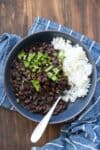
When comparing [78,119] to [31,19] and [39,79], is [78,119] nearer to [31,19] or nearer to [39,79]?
[39,79]

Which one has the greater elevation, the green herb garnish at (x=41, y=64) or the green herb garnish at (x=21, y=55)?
the green herb garnish at (x=21, y=55)

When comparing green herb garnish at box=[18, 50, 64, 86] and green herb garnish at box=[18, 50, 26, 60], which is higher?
green herb garnish at box=[18, 50, 26, 60]

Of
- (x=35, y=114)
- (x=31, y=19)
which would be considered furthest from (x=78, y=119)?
(x=31, y=19)

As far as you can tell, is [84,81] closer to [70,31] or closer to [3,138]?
[70,31]
